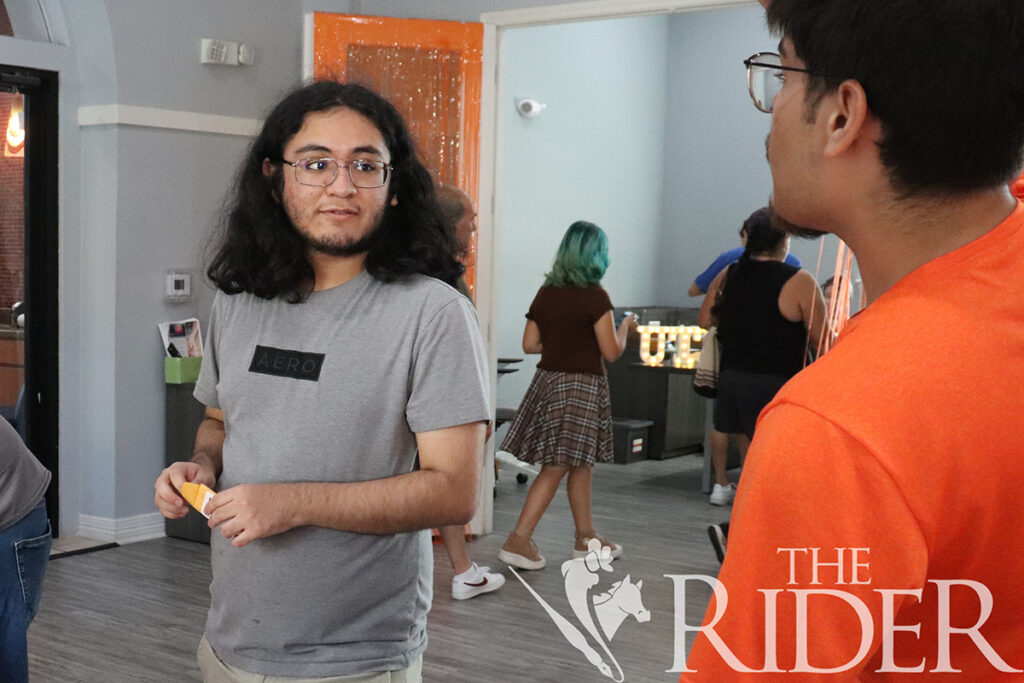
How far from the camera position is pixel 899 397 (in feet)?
2.16

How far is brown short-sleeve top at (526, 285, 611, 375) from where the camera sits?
4898 millimetres

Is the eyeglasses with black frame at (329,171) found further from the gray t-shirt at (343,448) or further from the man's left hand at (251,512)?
the man's left hand at (251,512)

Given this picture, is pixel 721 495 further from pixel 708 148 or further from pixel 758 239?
pixel 708 148

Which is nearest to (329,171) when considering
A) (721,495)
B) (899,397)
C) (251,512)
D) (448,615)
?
(251,512)

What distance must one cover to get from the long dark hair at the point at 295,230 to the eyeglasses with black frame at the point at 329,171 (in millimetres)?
64

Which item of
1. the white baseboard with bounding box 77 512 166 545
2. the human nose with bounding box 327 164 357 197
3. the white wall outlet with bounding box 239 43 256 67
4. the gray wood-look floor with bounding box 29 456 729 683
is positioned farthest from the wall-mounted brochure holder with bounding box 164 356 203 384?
the human nose with bounding box 327 164 357 197

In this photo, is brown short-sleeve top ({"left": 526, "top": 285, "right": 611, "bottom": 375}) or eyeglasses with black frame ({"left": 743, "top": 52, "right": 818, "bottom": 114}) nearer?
eyeglasses with black frame ({"left": 743, "top": 52, "right": 818, "bottom": 114})

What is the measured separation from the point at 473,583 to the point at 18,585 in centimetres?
248

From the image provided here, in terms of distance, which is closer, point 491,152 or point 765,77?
point 765,77

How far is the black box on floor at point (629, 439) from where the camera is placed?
7.69 m

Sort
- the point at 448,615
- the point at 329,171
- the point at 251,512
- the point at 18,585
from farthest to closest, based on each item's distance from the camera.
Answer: the point at 448,615 → the point at 18,585 → the point at 329,171 → the point at 251,512

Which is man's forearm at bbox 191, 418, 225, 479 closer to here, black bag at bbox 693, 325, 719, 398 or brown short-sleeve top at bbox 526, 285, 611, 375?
brown short-sleeve top at bbox 526, 285, 611, 375

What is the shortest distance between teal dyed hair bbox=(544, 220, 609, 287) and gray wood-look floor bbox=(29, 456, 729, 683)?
1.30 meters

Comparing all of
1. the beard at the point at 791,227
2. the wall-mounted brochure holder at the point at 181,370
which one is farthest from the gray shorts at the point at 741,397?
the beard at the point at 791,227
